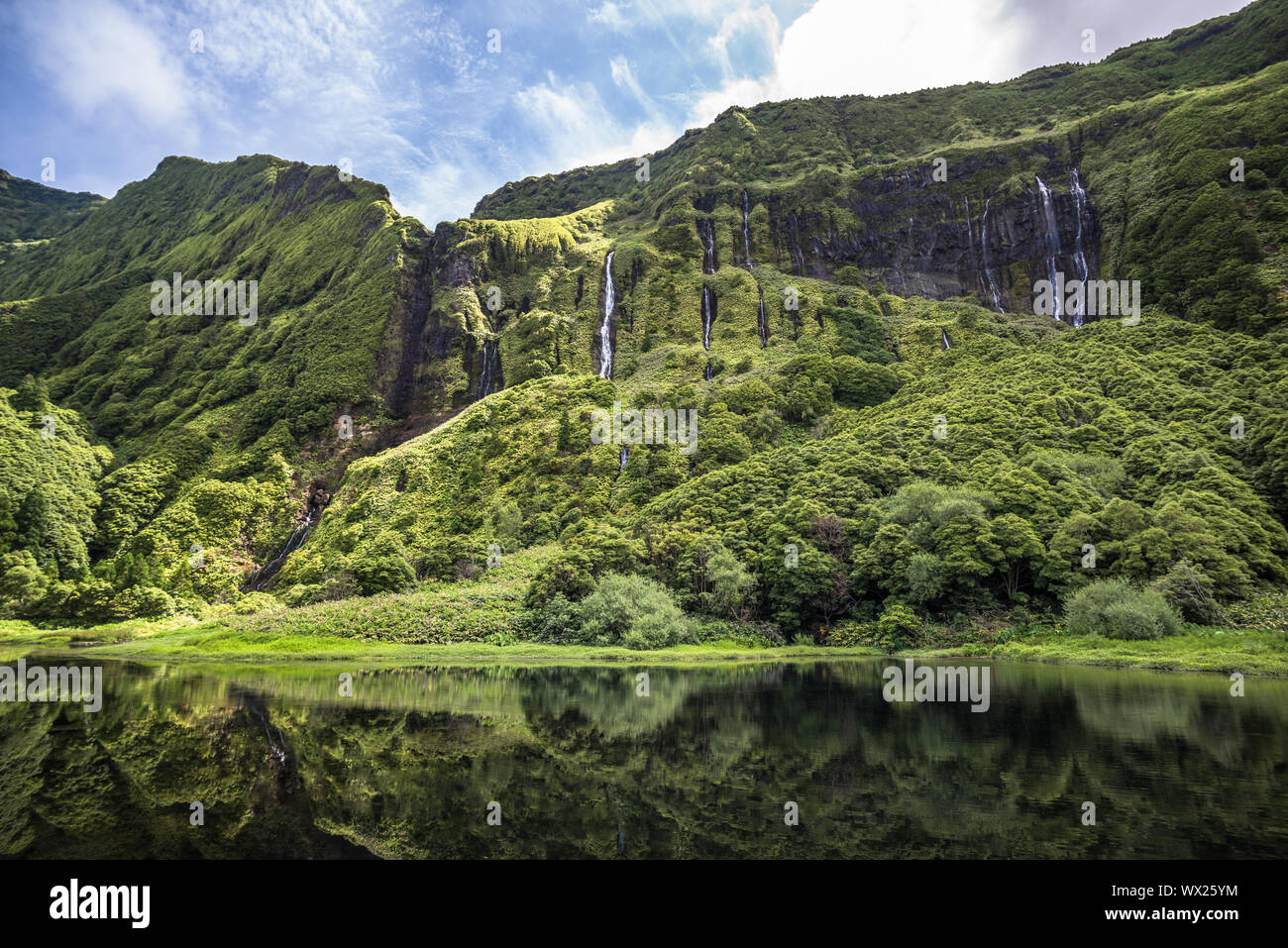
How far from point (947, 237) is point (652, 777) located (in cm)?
14584

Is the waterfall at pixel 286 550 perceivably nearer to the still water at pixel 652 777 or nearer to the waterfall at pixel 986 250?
the still water at pixel 652 777

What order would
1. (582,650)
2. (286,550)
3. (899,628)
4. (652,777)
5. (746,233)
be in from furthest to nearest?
(746,233) < (286,550) < (899,628) < (582,650) < (652,777)

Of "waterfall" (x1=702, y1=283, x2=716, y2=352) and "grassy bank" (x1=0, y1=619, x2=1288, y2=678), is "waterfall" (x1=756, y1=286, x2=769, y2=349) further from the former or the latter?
"grassy bank" (x1=0, y1=619, x2=1288, y2=678)

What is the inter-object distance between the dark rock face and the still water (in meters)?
117

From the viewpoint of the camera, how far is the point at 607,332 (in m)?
130

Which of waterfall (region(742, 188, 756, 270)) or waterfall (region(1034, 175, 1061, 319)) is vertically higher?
waterfall (region(742, 188, 756, 270))

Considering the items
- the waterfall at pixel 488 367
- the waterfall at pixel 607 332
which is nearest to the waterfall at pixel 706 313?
the waterfall at pixel 607 332

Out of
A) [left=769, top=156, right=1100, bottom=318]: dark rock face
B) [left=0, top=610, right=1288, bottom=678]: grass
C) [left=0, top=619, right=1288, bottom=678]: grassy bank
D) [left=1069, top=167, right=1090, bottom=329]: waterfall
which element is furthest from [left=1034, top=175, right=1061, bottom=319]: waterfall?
[left=0, top=610, right=1288, bottom=678]: grass

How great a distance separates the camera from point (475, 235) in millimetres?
143000

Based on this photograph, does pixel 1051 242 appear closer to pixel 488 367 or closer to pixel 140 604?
pixel 488 367

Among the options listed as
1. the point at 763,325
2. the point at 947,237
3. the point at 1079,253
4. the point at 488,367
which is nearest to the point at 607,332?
the point at 488,367

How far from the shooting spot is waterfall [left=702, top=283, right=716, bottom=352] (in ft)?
401

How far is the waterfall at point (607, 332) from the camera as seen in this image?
405 feet
